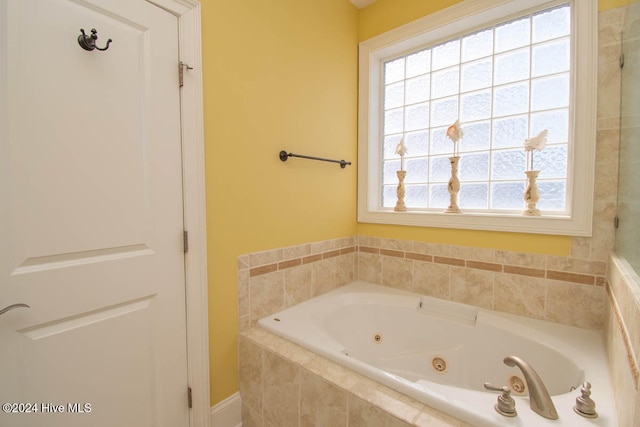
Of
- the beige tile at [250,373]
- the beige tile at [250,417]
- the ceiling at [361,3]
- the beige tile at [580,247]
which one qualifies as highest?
the ceiling at [361,3]

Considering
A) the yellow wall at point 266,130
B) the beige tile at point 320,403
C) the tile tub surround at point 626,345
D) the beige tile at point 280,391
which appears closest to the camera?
the tile tub surround at point 626,345

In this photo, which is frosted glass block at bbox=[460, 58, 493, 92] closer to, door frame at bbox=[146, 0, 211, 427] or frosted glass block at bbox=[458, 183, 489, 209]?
frosted glass block at bbox=[458, 183, 489, 209]

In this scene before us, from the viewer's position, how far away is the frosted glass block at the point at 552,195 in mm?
1675

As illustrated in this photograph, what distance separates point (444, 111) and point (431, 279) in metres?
1.25

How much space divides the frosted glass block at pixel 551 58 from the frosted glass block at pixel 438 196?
877 millimetres

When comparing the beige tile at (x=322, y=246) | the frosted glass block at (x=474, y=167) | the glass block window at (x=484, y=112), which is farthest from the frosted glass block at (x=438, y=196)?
the beige tile at (x=322, y=246)

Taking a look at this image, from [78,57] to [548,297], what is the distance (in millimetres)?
2448

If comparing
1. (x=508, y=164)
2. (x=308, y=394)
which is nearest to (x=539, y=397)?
(x=308, y=394)

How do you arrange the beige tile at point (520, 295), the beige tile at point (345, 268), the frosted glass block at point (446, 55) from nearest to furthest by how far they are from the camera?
the beige tile at point (520, 295)
the frosted glass block at point (446, 55)
the beige tile at point (345, 268)

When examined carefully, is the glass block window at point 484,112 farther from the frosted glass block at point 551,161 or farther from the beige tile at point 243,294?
the beige tile at point 243,294

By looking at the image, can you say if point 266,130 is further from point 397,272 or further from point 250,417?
point 250,417

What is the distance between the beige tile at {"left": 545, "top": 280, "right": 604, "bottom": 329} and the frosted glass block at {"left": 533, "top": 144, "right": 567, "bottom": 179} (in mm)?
632

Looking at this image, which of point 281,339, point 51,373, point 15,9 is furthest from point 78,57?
point 281,339

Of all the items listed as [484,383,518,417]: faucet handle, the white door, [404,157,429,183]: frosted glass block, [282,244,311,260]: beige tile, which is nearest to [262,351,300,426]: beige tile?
the white door
